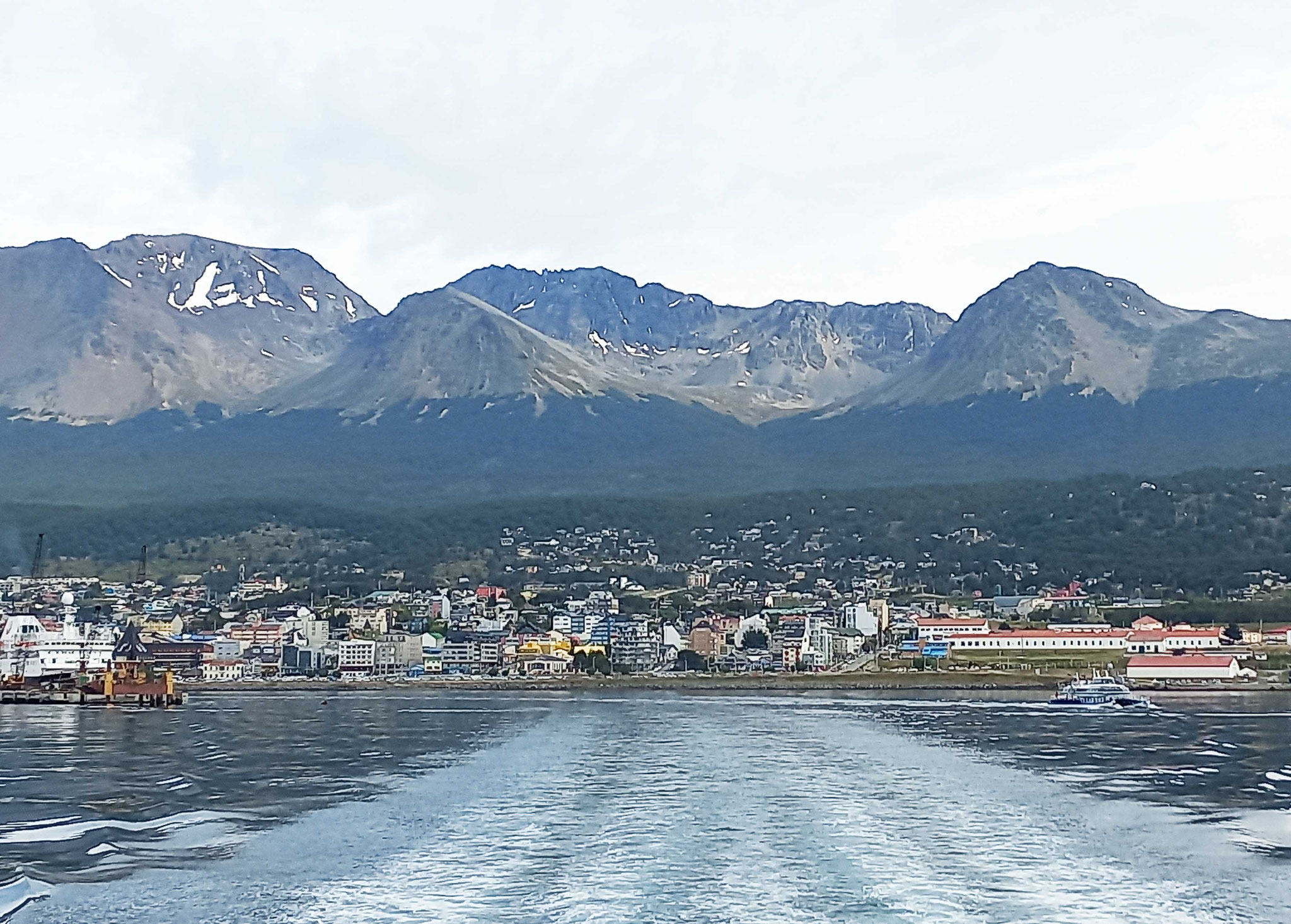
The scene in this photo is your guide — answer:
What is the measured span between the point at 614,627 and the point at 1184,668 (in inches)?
1629

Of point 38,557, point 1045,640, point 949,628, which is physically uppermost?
point 38,557

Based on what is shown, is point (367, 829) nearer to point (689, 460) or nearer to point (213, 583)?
point (213, 583)

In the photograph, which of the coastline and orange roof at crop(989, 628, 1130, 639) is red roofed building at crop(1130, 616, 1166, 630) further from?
the coastline

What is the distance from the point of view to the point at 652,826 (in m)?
24.5

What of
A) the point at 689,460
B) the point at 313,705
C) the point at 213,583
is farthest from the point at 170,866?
the point at 689,460

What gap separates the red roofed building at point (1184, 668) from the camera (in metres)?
78.2

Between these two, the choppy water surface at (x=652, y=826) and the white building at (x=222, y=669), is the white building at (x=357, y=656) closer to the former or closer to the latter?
the white building at (x=222, y=669)

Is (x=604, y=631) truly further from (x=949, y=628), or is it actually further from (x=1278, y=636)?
(x=1278, y=636)

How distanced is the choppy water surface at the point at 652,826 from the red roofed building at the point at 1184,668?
112 ft

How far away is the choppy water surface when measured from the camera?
18.5 metres

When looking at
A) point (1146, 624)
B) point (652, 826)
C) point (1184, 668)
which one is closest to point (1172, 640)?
point (1146, 624)

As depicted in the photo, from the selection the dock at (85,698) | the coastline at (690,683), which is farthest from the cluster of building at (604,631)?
the dock at (85,698)

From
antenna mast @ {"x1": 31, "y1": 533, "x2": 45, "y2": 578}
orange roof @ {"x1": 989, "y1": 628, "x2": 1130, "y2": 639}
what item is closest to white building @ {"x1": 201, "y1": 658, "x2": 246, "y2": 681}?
antenna mast @ {"x1": 31, "y1": 533, "x2": 45, "y2": 578}

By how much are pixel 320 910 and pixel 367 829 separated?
6.29 m
